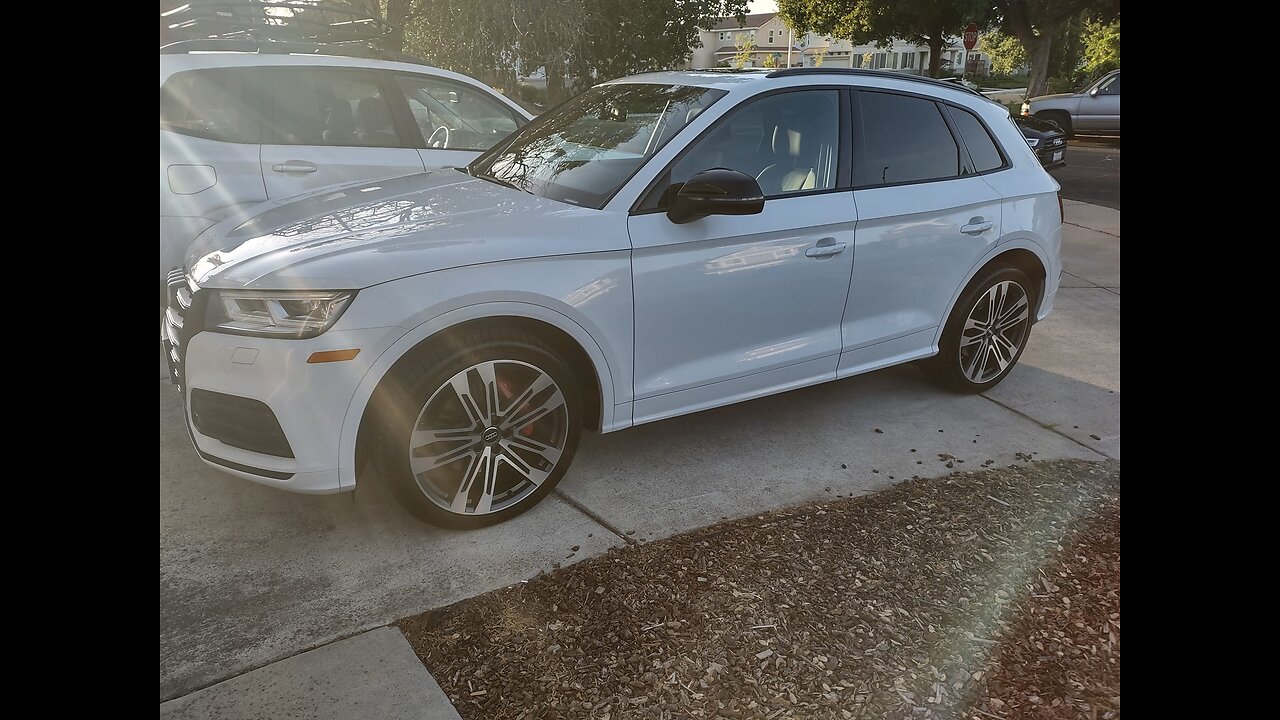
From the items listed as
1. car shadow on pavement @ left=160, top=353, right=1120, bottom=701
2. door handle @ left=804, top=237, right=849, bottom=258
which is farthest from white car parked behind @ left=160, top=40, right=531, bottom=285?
door handle @ left=804, top=237, right=849, bottom=258

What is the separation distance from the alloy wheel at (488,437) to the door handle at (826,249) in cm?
139

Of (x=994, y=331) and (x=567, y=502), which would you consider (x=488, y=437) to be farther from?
(x=994, y=331)

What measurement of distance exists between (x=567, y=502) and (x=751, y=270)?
51.2 inches

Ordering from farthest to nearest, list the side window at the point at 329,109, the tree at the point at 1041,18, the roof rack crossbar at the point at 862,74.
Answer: the tree at the point at 1041,18
the side window at the point at 329,109
the roof rack crossbar at the point at 862,74

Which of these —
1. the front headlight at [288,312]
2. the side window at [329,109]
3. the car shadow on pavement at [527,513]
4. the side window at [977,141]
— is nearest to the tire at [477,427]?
the car shadow on pavement at [527,513]

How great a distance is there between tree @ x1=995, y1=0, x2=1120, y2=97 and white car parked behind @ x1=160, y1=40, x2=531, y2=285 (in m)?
28.0

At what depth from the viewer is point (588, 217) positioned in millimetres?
3537

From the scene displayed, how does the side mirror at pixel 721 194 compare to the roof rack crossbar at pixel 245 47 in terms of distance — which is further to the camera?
the roof rack crossbar at pixel 245 47

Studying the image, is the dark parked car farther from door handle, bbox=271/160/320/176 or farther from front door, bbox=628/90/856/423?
door handle, bbox=271/160/320/176

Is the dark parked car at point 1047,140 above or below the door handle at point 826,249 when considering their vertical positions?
above

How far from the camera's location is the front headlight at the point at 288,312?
299 cm

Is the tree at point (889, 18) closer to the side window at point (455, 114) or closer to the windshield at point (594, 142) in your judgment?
the side window at point (455, 114)

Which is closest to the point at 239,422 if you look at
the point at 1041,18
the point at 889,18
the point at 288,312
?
the point at 288,312
